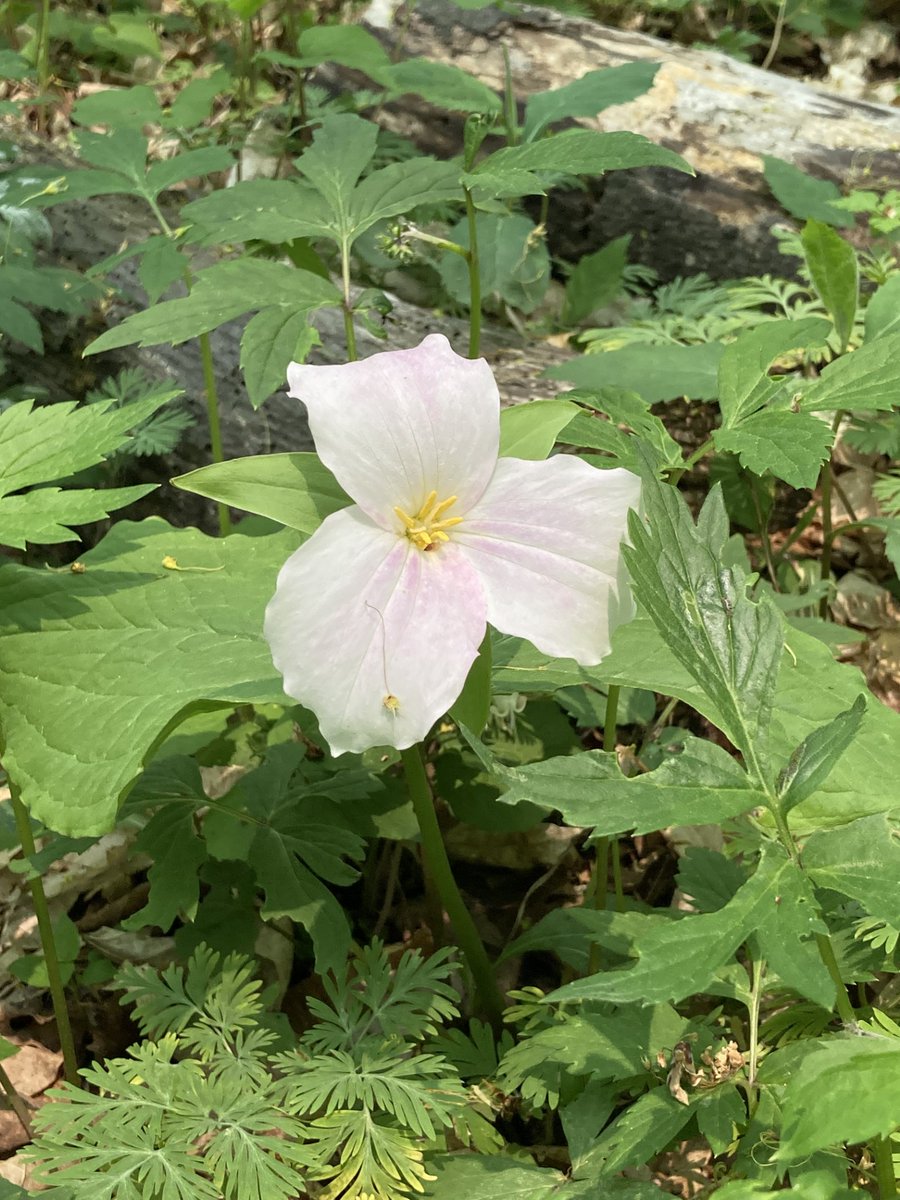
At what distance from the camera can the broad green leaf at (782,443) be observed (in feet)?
3.73

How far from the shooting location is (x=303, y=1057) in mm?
1200

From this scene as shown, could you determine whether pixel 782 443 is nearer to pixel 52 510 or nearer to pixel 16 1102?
pixel 52 510

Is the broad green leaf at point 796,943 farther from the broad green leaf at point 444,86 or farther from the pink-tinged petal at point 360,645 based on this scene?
the broad green leaf at point 444,86

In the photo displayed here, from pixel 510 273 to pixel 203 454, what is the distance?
1.12m

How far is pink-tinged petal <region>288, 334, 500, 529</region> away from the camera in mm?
894

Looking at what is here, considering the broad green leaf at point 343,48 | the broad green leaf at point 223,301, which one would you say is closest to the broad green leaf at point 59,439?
the broad green leaf at point 223,301

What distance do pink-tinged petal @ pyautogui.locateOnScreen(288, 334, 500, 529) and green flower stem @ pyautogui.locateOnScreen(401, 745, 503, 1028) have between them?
378 mm

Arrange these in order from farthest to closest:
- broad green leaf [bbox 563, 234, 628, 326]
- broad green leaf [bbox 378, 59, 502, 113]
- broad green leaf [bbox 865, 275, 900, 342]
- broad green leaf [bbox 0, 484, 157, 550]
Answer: broad green leaf [bbox 563, 234, 628, 326], broad green leaf [bbox 378, 59, 502, 113], broad green leaf [bbox 865, 275, 900, 342], broad green leaf [bbox 0, 484, 157, 550]

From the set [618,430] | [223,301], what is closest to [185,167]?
[223,301]

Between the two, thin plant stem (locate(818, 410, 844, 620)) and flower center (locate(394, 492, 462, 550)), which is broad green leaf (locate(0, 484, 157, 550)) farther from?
thin plant stem (locate(818, 410, 844, 620))

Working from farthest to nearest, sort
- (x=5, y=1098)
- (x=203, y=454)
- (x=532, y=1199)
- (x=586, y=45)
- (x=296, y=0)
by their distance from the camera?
1. (x=296, y=0)
2. (x=586, y=45)
3. (x=203, y=454)
4. (x=5, y=1098)
5. (x=532, y=1199)

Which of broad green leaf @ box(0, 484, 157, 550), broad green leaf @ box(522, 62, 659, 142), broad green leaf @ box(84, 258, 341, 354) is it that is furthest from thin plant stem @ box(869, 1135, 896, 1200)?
broad green leaf @ box(522, 62, 659, 142)

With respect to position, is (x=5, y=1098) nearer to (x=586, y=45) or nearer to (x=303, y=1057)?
(x=303, y=1057)

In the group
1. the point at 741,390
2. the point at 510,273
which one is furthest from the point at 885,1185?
the point at 510,273
